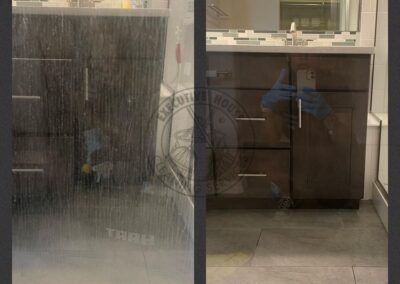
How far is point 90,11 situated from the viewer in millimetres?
1681

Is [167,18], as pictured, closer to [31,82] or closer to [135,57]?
[135,57]

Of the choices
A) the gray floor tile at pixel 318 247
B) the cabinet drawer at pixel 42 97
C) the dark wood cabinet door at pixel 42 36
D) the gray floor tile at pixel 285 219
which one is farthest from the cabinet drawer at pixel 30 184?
the gray floor tile at pixel 318 247

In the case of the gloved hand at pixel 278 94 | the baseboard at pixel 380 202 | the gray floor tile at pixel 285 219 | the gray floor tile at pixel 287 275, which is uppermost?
the gloved hand at pixel 278 94

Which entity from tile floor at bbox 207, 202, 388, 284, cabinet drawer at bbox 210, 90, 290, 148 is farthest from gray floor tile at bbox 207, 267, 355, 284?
cabinet drawer at bbox 210, 90, 290, 148

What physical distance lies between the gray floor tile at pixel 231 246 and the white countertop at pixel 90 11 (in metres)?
0.69

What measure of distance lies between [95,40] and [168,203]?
53cm

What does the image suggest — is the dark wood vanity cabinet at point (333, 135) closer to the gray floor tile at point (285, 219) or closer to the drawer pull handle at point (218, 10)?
the gray floor tile at point (285, 219)

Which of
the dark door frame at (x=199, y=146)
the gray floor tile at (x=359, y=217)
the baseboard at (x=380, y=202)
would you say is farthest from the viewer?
the gray floor tile at (x=359, y=217)

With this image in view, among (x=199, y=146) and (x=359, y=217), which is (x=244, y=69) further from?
(x=359, y=217)

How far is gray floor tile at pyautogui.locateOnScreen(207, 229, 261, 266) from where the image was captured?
5.98ft

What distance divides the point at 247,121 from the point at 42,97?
63 centimetres

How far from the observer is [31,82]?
170 cm

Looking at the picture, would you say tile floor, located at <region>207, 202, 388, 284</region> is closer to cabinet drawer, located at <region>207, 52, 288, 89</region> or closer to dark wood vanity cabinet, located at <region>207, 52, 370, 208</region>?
dark wood vanity cabinet, located at <region>207, 52, 370, 208</region>

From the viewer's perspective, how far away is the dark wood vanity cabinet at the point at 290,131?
180 cm
